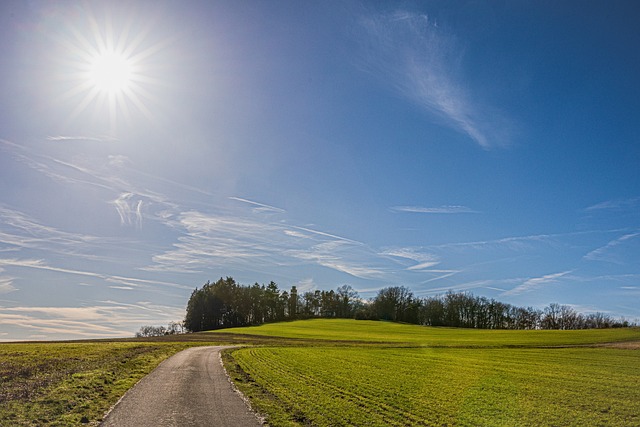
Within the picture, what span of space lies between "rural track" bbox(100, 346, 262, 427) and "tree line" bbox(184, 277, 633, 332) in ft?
459

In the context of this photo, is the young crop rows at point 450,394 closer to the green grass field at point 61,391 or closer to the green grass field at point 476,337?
the green grass field at point 61,391

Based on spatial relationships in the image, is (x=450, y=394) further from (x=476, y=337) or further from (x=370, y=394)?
(x=476, y=337)

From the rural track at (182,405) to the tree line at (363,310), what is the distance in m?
140

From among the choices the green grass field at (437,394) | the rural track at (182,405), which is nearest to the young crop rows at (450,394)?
the green grass field at (437,394)

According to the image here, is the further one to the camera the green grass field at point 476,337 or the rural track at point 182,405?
the green grass field at point 476,337

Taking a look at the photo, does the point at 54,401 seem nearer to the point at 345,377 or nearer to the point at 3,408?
the point at 3,408

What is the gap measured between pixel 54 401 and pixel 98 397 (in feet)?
6.12

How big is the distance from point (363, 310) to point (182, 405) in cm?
16164

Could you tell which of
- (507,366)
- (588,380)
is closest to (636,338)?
(507,366)

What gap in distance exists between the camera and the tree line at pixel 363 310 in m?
156

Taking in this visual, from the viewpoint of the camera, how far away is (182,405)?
18.0 m

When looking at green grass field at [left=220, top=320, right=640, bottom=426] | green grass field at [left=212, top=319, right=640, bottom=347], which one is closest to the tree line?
green grass field at [left=212, top=319, right=640, bottom=347]

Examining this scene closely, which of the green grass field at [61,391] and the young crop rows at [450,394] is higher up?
the young crop rows at [450,394]

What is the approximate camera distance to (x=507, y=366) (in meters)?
39.1
